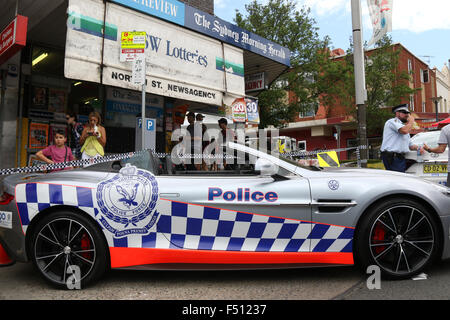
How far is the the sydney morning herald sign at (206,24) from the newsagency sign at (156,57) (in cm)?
13

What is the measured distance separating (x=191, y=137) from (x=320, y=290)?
5472mm

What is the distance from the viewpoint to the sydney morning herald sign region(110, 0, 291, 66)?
6.92m

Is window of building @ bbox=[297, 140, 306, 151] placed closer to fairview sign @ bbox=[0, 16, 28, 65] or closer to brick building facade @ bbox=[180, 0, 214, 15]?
brick building facade @ bbox=[180, 0, 214, 15]

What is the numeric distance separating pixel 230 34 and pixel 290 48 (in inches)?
436

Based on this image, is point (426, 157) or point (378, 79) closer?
point (426, 157)

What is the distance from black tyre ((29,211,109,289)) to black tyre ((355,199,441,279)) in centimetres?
212

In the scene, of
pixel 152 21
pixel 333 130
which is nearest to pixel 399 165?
pixel 152 21

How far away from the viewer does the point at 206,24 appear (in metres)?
7.96

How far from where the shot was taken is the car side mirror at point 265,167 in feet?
9.51

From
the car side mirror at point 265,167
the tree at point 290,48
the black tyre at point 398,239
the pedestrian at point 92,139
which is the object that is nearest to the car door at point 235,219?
the car side mirror at point 265,167

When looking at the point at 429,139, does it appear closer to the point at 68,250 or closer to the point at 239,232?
the point at 239,232

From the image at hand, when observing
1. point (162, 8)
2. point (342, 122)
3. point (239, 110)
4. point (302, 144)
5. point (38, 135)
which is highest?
point (342, 122)

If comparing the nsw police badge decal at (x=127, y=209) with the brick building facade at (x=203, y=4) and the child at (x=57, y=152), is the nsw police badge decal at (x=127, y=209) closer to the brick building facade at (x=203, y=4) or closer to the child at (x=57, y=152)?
the child at (x=57, y=152)

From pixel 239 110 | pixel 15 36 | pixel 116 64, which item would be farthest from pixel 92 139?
pixel 239 110
